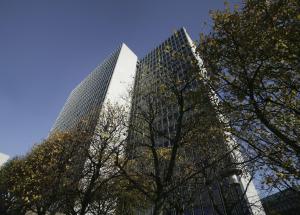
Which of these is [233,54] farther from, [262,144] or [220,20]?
[262,144]

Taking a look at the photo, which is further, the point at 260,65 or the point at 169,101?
the point at 169,101

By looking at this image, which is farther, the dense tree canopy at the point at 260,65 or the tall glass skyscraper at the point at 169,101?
the tall glass skyscraper at the point at 169,101

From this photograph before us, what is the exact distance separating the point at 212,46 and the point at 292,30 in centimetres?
362

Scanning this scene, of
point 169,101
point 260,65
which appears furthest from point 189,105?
point 260,65

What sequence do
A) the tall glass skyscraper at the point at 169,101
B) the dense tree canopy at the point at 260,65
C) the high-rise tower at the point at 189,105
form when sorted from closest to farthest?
the dense tree canopy at the point at 260,65 < the high-rise tower at the point at 189,105 < the tall glass skyscraper at the point at 169,101

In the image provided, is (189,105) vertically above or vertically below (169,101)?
below

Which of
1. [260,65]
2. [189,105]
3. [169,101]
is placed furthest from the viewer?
[169,101]

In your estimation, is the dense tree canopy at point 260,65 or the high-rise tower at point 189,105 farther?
the high-rise tower at point 189,105

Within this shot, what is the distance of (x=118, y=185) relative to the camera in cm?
2089

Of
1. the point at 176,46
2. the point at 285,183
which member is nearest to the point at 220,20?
the point at 285,183

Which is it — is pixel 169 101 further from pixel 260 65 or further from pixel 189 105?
pixel 260 65

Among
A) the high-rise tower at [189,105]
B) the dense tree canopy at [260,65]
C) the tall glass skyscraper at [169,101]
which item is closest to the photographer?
the dense tree canopy at [260,65]

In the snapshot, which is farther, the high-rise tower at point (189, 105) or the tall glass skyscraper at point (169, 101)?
the tall glass skyscraper at point (169, 101)

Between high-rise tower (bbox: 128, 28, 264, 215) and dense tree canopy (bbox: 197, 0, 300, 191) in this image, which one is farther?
high-rise tower (bbox: 128, 28, 264, 215)
